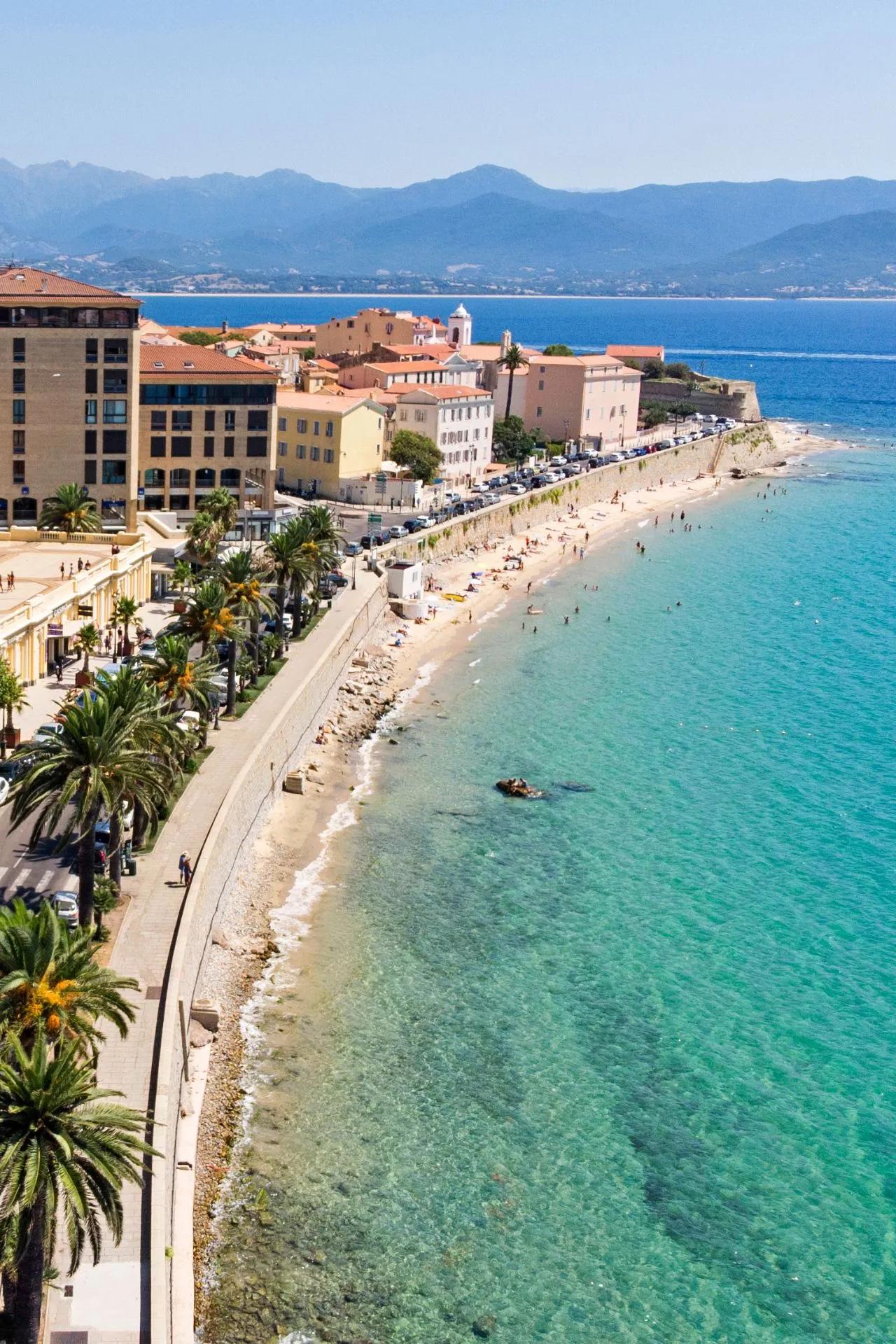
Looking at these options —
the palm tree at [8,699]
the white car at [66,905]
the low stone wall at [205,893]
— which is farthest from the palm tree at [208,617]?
the white car at [66,905]

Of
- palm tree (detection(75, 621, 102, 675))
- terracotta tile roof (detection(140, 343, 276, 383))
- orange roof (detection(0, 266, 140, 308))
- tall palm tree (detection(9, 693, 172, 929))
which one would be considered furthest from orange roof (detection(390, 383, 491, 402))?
tall palm tree (detection(9, 693, 172, 929))

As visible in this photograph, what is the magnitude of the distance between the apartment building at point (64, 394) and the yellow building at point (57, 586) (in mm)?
4369

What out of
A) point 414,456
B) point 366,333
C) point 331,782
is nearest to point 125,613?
point 331,782

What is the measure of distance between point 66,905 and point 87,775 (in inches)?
230

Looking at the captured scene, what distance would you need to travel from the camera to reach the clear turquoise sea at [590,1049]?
98.5ft

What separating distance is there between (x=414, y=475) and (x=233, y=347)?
33306 millimetres

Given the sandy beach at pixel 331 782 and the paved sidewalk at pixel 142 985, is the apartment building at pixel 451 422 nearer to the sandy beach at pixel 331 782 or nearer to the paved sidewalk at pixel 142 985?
the sandy beach at pixel 331 782

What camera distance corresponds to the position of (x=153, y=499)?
275 ft

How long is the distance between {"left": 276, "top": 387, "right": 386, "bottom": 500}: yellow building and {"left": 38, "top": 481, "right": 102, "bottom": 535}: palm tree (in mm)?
31830

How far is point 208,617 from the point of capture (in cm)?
4938

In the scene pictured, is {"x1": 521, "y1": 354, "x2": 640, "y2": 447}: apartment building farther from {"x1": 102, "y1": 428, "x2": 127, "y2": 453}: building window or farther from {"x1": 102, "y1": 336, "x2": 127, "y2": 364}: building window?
{"x1": 102, "y1": 336, "x2": 127, "y2": 364}: building window

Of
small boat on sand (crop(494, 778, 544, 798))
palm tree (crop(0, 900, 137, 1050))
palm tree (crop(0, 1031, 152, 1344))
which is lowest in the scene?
small boat on sand (crop(494, 778, 544, 798))

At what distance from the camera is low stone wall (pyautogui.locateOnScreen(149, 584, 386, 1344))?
2546cm

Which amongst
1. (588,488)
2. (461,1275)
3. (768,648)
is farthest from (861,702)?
(588,488)
